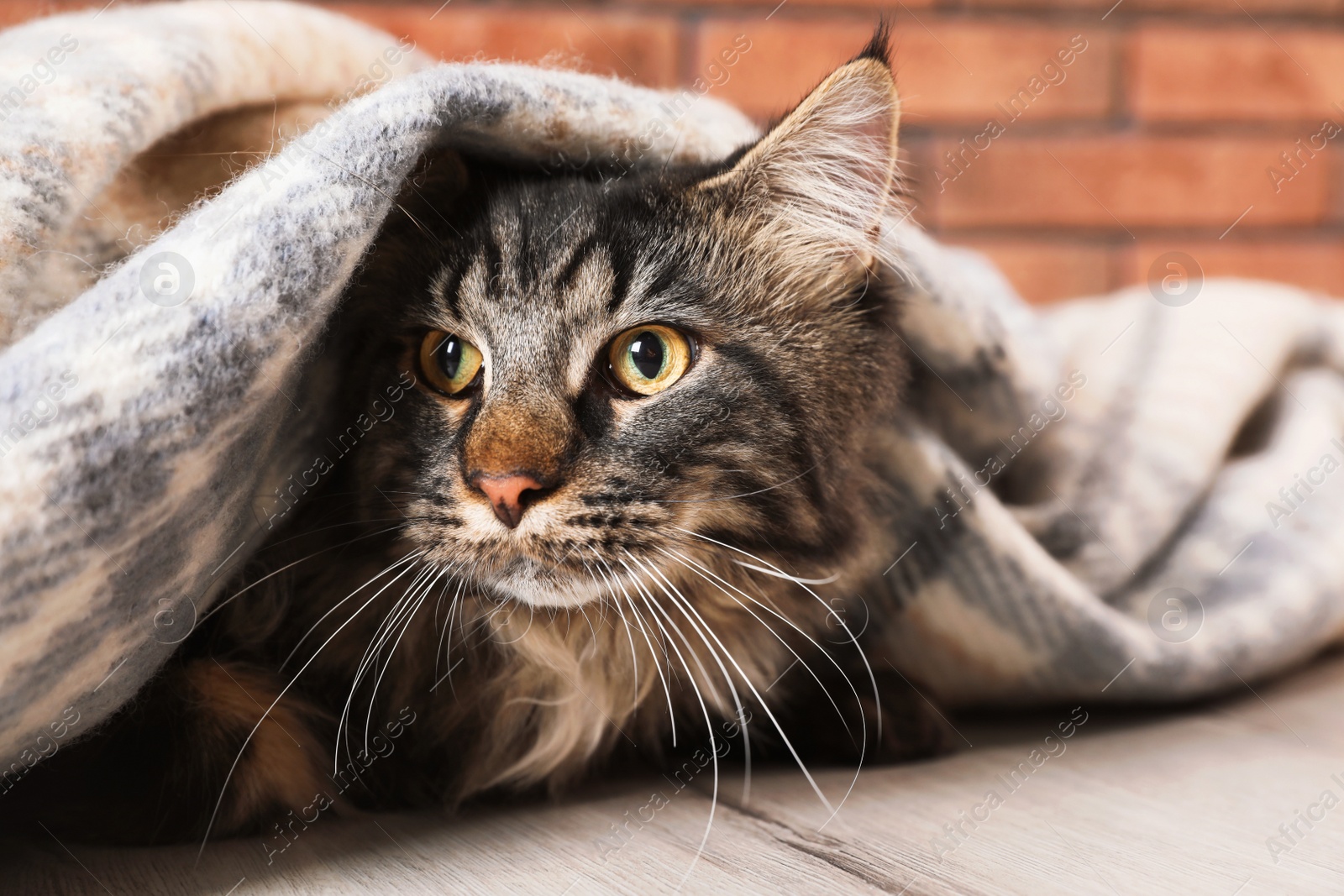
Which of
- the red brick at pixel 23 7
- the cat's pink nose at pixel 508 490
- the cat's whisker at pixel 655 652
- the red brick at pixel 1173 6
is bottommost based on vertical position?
the cat's whisker at pixel 655 652

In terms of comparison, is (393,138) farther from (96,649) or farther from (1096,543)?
(1096,543)

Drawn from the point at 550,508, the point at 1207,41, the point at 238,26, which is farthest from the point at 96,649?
the point at 1207,41

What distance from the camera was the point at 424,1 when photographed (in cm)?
183

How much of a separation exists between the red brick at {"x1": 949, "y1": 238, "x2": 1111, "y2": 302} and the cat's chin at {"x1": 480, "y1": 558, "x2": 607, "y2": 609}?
1589 mm

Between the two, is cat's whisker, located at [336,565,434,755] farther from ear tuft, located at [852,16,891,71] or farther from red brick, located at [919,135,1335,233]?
red brick, located at [919,135,1335,233]

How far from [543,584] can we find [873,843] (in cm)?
32

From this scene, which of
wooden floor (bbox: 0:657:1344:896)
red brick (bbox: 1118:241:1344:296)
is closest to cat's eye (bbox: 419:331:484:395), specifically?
wooden floor (bbox: 0:657:1344:896)

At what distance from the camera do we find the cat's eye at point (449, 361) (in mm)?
871

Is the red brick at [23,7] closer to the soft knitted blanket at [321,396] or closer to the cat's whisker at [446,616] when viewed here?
the soft knitted blanket at [321,396]

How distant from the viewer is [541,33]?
1.85 m

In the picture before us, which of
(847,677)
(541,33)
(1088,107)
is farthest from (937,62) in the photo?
(847,677)

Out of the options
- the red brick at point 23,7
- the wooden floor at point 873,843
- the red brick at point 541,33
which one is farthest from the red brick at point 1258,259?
the red brick at point 23,7

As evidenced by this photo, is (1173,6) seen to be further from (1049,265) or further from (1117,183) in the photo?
(1049,265)

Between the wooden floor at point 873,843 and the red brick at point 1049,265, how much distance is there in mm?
1340
